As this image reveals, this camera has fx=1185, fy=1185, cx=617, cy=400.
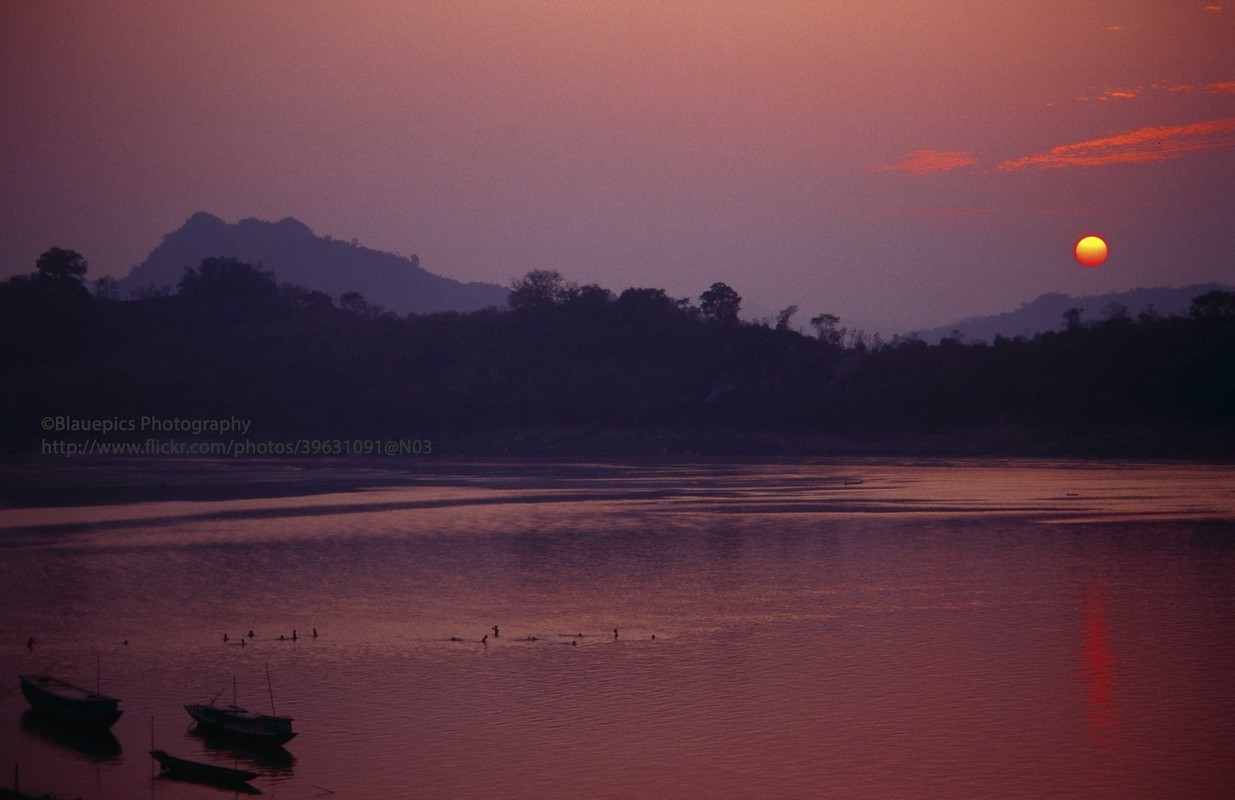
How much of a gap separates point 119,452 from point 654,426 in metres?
51.3

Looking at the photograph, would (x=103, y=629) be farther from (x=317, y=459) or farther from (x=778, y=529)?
(x=317, y=459)

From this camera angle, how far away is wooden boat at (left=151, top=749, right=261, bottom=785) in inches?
655

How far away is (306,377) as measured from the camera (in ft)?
432

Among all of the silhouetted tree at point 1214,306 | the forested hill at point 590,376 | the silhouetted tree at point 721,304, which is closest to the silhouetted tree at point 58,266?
the forested hill at point 590,376

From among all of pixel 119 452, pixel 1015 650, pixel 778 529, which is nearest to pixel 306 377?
pixel 119 452

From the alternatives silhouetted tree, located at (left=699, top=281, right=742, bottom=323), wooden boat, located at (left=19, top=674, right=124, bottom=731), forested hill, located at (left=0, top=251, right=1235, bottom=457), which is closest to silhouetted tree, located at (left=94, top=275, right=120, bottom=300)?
forested hill, located at (left=0, top=251, right=1235, bottom=457)

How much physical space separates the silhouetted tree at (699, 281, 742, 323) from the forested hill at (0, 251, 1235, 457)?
0.82 ft

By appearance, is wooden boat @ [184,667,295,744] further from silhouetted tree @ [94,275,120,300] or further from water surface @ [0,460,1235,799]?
silhouetted tree @ [94,275,120,300]

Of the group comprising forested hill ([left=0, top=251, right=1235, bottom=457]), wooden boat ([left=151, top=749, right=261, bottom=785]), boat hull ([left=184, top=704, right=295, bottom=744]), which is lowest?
wooden boat ([left=151, top=749, right=261, bottom=785])

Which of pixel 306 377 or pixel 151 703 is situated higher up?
pixel 306 377

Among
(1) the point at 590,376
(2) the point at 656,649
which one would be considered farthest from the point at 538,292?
(2) the point at 656,649

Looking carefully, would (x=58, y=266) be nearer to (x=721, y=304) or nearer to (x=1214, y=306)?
(x=721, y=304)

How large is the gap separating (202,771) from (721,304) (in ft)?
385

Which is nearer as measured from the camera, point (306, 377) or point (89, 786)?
point (89, 786)
